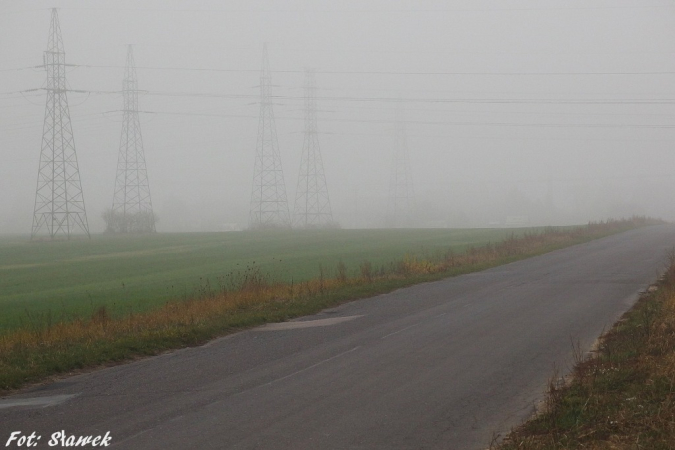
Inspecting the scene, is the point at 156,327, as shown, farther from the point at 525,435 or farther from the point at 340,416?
the point at 525,435

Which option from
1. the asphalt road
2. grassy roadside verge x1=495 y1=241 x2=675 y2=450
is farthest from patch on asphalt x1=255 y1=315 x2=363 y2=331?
grassy roadside verge x1=495 y1=241 x2=675 y2=450

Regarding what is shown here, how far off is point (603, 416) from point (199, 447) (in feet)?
14.1

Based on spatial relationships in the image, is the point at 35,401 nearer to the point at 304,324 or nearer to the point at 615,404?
the point at 615,404

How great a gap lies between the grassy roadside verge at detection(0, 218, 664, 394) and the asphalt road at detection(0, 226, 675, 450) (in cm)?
69

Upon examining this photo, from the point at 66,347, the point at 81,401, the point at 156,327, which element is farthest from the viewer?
the point at 156,327

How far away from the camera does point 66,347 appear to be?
14406 millimetres

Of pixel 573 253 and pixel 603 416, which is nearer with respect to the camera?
pixel 603 416

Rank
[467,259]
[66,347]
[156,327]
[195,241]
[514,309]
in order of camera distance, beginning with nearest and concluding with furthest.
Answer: [66,347], [156,327], [514,309], [467,259], [195,241]

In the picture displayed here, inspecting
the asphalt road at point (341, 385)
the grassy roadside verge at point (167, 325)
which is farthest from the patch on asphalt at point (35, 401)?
the grassy roadside verge at point (167, 325)

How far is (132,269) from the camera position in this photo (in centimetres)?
4566

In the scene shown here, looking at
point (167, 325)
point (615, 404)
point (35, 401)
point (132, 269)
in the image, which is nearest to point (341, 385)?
point (615, 404)

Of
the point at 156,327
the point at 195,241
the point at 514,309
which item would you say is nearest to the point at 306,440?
the point at 156,327

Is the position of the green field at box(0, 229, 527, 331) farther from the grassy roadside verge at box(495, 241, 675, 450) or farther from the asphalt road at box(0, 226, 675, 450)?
the grassy roadside verge at box(495, 241, 675, 450)

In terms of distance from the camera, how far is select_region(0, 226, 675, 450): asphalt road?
8.27 meters
